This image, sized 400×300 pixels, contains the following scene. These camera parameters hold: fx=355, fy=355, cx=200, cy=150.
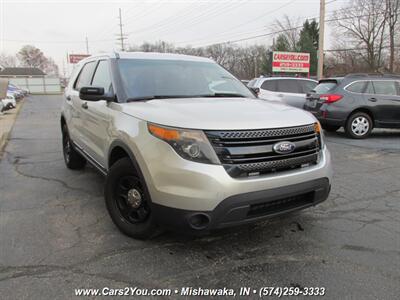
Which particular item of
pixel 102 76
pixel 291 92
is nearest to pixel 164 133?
pixel 102 76

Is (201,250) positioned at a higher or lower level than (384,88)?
lower

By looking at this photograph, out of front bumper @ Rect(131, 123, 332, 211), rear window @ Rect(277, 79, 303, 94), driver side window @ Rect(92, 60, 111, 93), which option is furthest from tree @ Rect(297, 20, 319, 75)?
front bumper @ Rect(131, 123, 332, 211)

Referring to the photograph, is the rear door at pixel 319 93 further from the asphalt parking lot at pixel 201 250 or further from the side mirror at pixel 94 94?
the side mirror at pixel 94 94

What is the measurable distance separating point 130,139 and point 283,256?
169cm

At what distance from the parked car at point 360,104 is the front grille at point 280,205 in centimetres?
669

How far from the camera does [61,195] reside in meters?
4.80

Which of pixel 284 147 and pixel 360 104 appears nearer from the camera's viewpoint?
pixel 284 147

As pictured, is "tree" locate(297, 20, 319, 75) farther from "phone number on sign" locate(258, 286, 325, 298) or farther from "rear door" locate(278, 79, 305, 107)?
"phone number on sign" locate(258, 286, 325, 298)

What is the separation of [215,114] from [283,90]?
9.43 m

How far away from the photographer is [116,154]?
3.59 meters

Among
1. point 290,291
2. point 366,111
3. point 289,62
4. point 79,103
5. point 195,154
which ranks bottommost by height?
point 290,291

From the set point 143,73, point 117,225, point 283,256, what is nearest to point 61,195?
point 117,225

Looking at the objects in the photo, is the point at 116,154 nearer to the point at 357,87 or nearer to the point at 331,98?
the point at 331,98

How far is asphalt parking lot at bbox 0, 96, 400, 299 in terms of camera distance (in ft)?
8.94
